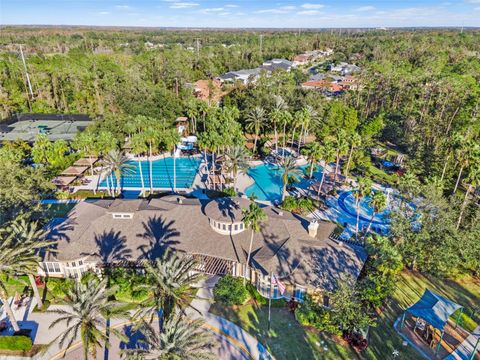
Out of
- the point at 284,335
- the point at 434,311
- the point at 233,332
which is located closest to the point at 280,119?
the point at 284,335

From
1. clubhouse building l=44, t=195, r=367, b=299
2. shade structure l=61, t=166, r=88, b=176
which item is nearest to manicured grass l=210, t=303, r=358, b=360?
clubhouse building l=44, t=195, r=367, b=299

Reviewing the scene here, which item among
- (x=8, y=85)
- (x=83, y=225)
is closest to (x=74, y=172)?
(x=83, y=225)

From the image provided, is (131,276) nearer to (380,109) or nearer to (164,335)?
(164,335)

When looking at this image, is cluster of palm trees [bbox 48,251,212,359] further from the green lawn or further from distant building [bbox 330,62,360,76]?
distant building [bbox 330,62,360,76]

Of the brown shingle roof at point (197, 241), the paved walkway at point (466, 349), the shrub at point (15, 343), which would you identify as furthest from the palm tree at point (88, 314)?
the paved walkway at point (466, 349)

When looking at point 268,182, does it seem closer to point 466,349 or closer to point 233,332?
point 233,332

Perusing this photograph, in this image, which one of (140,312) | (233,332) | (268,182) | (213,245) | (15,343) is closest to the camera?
(140,312)
